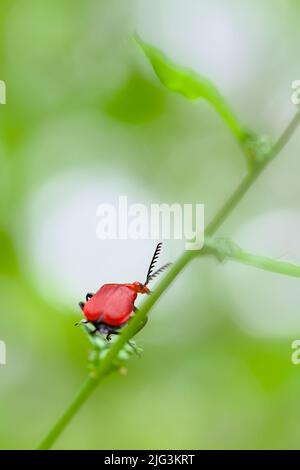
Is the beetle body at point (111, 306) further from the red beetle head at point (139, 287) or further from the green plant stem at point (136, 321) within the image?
the green plant stem at point (136, 321)

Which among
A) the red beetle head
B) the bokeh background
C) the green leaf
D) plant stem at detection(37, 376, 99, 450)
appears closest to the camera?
plant stem at detection(37, 376, 99, 450)

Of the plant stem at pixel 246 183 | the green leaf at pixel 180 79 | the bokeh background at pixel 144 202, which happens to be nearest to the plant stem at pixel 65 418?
the plant stem at pixel 246 183

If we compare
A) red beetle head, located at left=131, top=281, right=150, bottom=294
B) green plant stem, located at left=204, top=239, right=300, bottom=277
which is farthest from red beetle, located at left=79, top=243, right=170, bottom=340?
green plant stem, located at left=204, top=239, right=300, bottom=277

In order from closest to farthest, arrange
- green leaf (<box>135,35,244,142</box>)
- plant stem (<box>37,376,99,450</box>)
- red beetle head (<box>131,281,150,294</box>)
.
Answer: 1. plant stem (<box>37,376,99,450</box>)
2. green leaf (<box>135,35,244,142</box>)
3. red beetle head (<box>131,281,150,294</box>)

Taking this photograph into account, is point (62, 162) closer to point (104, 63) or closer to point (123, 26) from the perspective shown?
point (104, 63)

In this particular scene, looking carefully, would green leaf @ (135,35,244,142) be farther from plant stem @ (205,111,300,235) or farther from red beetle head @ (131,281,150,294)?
red beetle head @ (131,281,150,294)

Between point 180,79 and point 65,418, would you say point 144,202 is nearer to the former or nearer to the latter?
point 180,79

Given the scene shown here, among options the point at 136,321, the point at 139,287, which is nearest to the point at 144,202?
the point at 139,287
